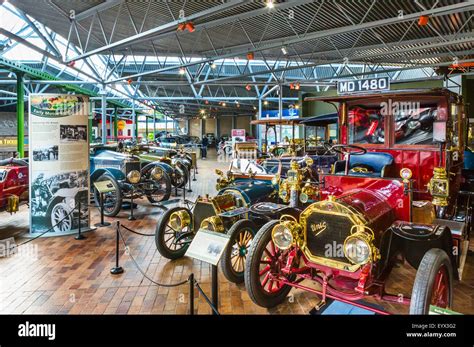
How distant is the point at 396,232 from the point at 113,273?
3.09 metres

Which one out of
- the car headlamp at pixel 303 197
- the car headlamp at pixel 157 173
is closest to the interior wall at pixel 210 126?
the car headlamp at pixel 157 173

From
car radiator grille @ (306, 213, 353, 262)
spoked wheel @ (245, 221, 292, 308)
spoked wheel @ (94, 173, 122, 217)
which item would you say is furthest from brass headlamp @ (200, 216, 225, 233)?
spoked wheel @ (94, 173, 122, 217)

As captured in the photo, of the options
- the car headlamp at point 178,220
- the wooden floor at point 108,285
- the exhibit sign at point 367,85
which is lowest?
the wooden floor at point 108,285

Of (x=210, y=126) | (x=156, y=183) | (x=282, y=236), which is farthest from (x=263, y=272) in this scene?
(x=210, y=126)

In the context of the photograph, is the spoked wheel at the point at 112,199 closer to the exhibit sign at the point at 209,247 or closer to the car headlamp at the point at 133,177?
the car headlamp at the point at 133,177

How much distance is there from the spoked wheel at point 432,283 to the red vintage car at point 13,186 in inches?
241

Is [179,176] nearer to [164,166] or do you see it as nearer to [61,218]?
[164,166]

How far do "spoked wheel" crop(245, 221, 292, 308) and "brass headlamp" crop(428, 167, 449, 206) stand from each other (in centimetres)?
174

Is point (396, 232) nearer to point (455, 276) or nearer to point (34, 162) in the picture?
point (455, 276)

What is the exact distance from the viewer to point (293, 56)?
520 inches

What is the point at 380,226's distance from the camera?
3.23 meters

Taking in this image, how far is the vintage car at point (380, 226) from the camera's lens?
2.70m

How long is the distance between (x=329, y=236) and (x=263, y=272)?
0.70 m

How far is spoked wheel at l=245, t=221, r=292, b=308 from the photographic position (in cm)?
305
